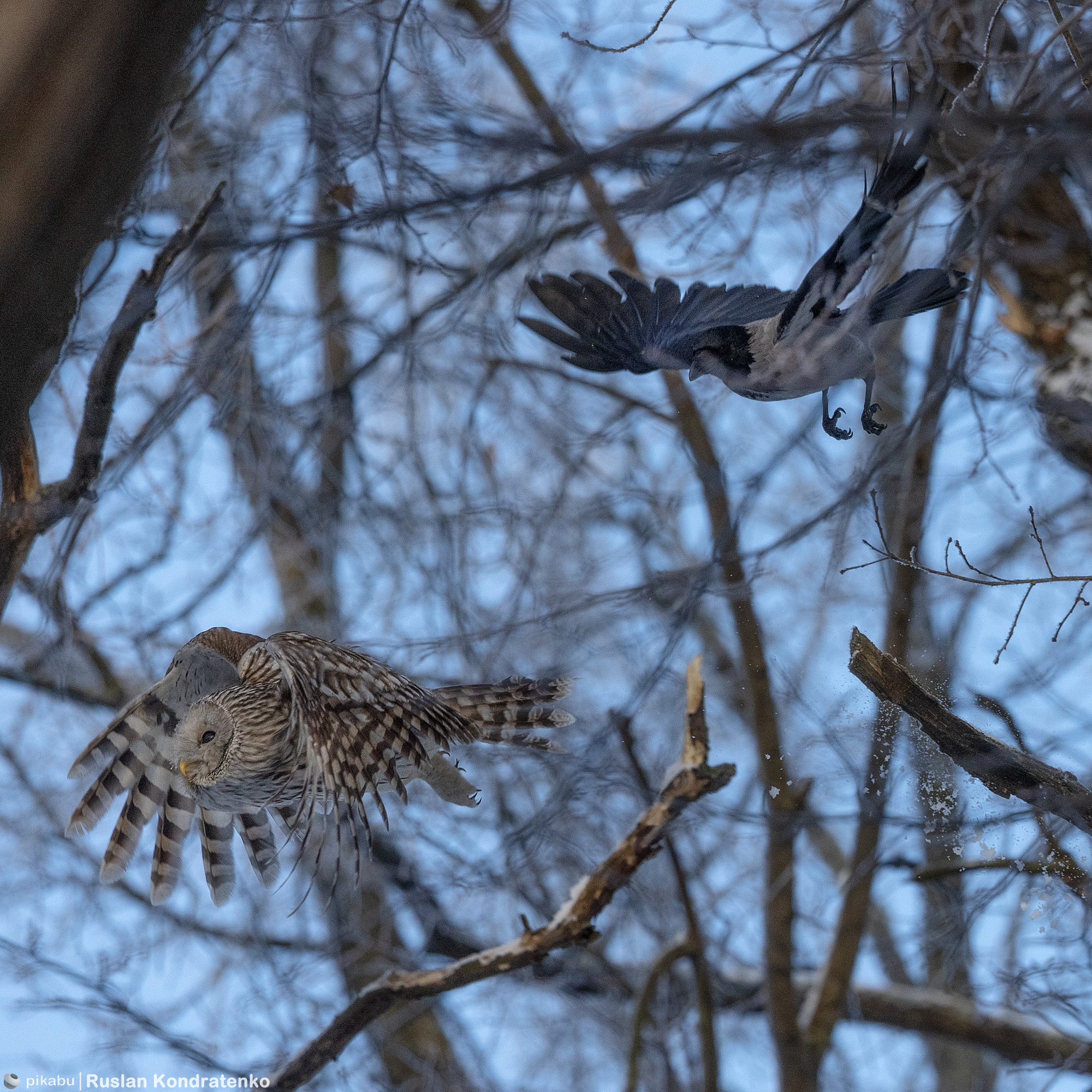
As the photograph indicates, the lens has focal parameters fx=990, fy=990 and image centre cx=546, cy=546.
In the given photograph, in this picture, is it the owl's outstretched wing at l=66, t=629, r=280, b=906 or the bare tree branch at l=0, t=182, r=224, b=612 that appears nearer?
the owl's outstretched wing at l=66, t=629, r=280, b=906

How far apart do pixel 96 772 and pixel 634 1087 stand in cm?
221

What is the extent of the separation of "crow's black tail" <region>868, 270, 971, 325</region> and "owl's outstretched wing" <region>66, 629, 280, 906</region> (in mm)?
1314

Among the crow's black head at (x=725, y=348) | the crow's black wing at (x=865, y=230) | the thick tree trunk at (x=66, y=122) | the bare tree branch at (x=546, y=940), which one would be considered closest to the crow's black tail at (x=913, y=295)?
the crow's black wing at (x=865, y=230)

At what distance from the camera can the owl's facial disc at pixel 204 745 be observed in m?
1.56

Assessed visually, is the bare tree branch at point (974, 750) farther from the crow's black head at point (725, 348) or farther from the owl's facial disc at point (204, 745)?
the owl's facial disc at point (204, 745)

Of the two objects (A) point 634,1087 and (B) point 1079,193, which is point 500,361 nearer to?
(B) point 1079,193

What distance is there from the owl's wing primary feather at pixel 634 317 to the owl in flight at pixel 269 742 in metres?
0.68

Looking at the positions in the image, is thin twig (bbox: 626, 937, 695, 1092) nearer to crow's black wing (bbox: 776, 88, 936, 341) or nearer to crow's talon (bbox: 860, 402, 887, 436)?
crow's talon (bbox: 860, 402, 887, 436)

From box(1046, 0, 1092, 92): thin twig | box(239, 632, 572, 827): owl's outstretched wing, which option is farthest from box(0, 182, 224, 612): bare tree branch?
box(1046, 0, 1092, 92): thin twig

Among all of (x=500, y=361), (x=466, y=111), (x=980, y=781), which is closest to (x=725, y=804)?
(x=980, y=781)

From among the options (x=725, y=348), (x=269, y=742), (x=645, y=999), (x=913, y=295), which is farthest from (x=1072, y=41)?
(x=645, y=999)

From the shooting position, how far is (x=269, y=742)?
1591 millimetres

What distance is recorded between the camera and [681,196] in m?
1.98

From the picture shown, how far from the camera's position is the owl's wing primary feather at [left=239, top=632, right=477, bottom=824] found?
5.20ft
